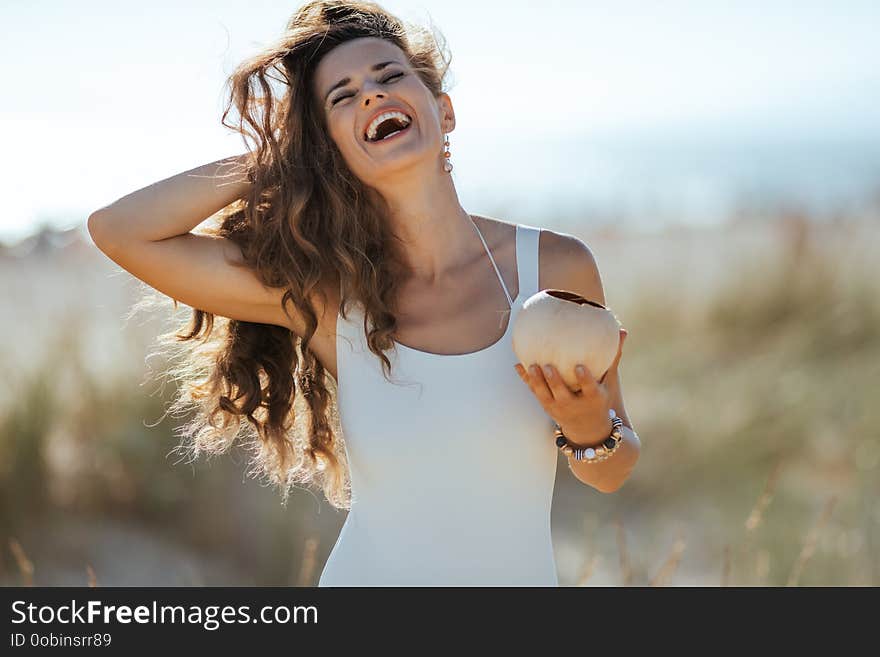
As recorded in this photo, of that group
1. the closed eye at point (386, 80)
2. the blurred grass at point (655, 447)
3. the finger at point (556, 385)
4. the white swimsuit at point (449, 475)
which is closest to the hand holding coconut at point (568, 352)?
the finger at point (556, 385)

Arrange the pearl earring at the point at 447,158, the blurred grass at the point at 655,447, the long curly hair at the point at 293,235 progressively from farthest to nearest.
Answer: the blurred grass at the point at 655,447, the pearl earring at the point at 447,158, the long curly hair at the point at 293,235

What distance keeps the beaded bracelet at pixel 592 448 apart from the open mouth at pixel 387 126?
853 millimetres

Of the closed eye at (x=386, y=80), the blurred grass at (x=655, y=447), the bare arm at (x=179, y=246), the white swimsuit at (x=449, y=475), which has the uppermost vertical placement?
the closed eye at (x=386, y=80)

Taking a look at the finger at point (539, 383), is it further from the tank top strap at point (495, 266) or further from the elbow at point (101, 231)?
the elbow at point (101, 231)

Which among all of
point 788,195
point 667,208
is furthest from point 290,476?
point 788,195

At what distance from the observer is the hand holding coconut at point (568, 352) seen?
A: 2189 mm

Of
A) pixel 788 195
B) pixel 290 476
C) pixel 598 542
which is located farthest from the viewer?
pixel 788 195

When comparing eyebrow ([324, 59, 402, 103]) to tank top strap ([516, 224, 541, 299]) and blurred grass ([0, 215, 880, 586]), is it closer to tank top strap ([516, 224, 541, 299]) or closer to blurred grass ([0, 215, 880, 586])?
tank top strap ([516, 224, 541, 299])

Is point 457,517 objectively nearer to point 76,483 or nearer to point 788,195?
point 76,483

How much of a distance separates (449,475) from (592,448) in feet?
1.09

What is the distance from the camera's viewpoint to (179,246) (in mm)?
2658

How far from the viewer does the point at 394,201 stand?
2.83 m

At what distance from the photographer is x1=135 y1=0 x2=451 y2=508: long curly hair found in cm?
Result: 275
